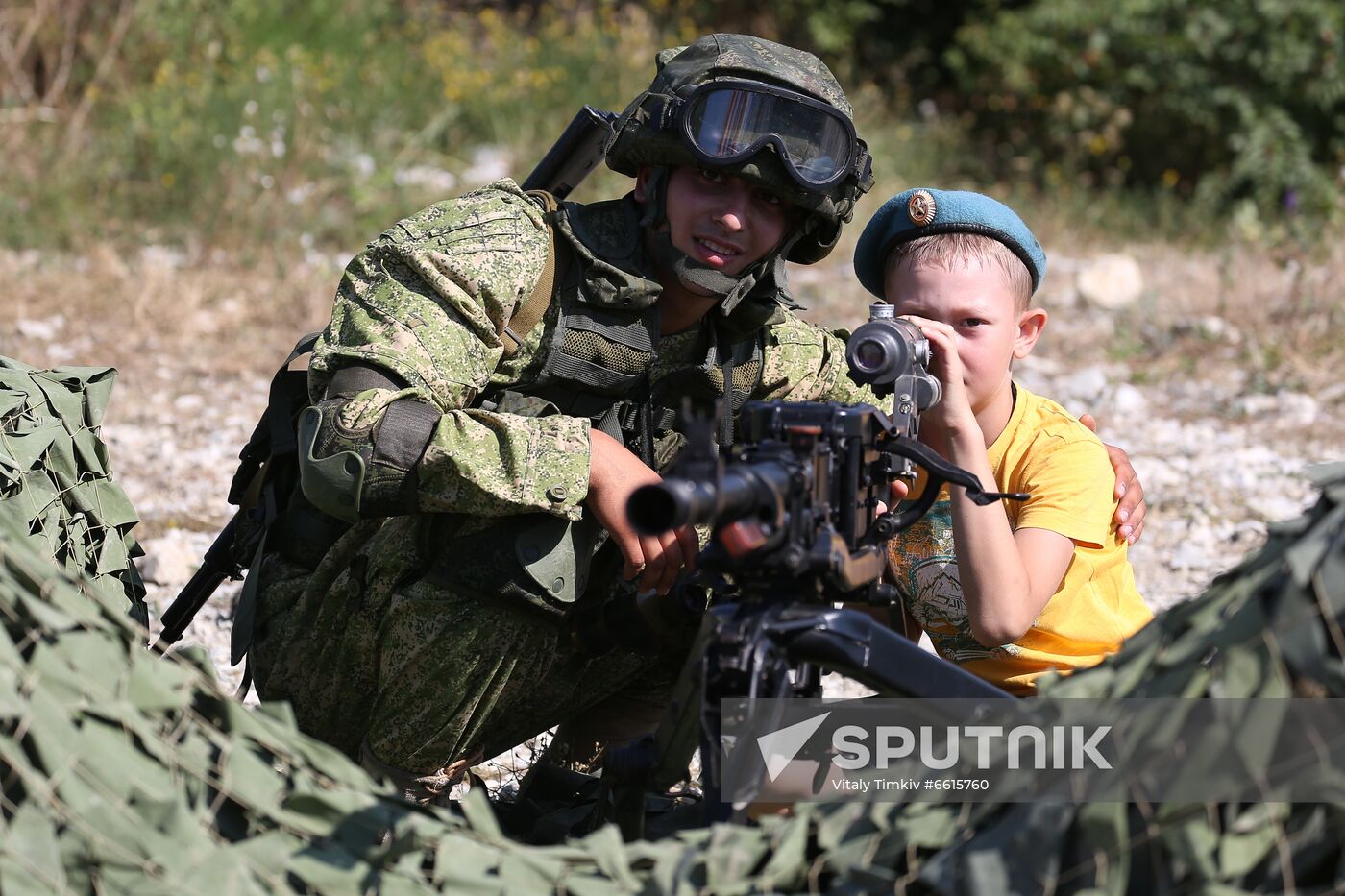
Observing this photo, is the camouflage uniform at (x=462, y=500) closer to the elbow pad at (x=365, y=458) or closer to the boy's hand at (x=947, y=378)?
the elbow pad at (x=365, y=458)

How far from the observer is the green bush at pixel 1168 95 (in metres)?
11.5

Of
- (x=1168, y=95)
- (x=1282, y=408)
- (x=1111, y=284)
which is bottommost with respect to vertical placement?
(x=1282, y=408)

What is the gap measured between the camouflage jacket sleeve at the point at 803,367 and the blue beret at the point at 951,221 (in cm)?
44

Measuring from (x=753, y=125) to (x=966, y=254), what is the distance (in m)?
0.51

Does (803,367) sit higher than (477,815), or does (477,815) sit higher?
(803,367)

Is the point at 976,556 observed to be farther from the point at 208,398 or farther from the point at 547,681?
the point at 208,398

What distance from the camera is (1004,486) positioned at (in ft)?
10.4

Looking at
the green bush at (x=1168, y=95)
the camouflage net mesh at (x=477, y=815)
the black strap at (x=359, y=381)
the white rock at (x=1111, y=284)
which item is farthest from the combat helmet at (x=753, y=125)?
the green bush at (x=1168, y=95)

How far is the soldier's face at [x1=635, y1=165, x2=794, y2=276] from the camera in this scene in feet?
10.6

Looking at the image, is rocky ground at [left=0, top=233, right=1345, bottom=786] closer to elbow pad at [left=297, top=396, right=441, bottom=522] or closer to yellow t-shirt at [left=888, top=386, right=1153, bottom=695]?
yellow t-shirt at [left=888, top=386, right=1153, bottom=695]

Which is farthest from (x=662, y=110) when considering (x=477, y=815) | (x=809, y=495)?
(x=477, y=815)

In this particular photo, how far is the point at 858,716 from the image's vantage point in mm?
2459

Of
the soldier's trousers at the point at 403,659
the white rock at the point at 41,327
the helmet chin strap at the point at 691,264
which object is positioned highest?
the white rock at the point at 41,327

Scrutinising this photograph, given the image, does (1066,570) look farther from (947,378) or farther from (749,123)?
(749,123)
